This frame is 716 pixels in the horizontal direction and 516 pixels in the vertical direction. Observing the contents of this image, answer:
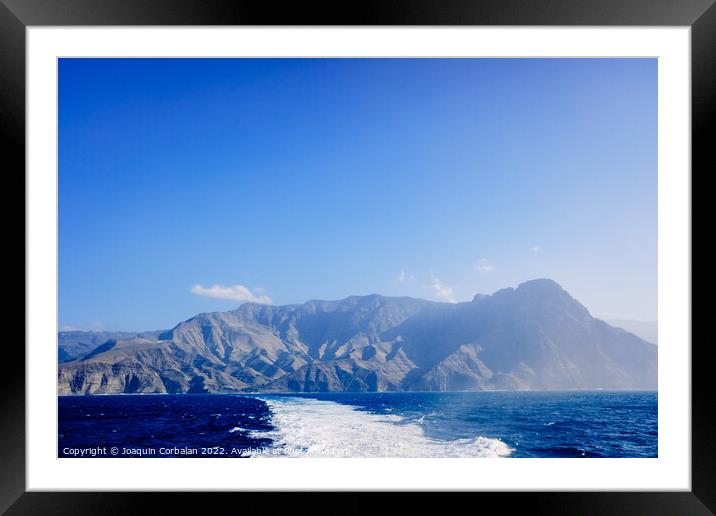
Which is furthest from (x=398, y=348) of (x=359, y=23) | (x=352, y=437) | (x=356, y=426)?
(x=359, y=23)

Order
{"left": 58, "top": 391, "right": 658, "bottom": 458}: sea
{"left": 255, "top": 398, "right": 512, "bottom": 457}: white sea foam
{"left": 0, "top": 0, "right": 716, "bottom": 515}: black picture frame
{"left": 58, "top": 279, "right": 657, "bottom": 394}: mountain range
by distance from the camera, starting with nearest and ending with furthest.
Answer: {"left": 0, "top": 0, "right": 716, "bottom": 515}: black picture frame < {"left": 255, "top": 398, "right": 512, "bottom": 457}: white sea foam < {"left": 58, "top": 391, "right": 658, "bottom": 458}: sea < {"left": 58, "top": 279, "right": 657, "bottom": 394}: mountain range

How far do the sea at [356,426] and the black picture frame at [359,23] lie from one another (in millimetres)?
12867

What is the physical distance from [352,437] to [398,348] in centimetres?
1840

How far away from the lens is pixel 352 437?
18047 mm

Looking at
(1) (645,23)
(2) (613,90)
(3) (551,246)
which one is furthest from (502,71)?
(1) (645,23)

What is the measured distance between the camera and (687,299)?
190cm

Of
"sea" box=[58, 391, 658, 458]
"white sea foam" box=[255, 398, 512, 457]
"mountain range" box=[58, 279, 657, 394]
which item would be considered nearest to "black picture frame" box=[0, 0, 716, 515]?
"sea" box=[58, 391, 658, 458]

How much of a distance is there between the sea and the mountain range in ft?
6.38

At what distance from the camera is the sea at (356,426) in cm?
1769

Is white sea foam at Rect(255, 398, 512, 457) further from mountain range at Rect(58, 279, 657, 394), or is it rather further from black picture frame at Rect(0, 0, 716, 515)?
black picture frame at Rect(0, 0, 716, 515)

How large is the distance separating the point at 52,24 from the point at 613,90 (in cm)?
2653

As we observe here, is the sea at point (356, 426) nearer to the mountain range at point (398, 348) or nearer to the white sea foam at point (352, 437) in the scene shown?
the white sea foam at point (352, 437)

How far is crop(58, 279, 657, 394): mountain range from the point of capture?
3212 centimetres

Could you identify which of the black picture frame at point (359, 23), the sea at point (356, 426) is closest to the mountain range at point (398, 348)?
the sea at point (356, 426)
